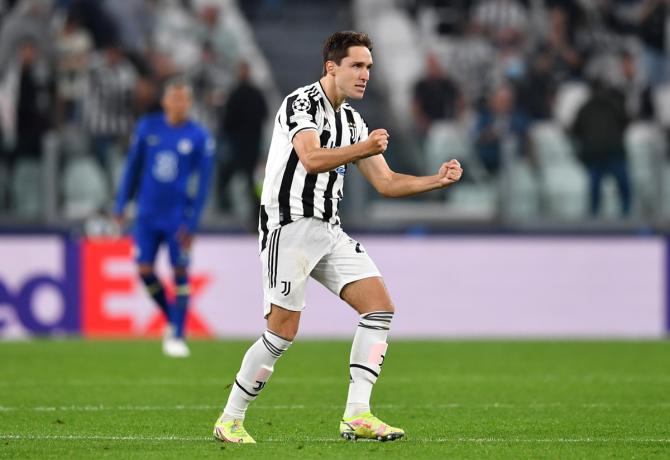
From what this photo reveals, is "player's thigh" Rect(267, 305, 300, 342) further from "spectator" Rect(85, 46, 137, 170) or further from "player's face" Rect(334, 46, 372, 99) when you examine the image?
"spectator" Rect(85, 46, 137, 170)

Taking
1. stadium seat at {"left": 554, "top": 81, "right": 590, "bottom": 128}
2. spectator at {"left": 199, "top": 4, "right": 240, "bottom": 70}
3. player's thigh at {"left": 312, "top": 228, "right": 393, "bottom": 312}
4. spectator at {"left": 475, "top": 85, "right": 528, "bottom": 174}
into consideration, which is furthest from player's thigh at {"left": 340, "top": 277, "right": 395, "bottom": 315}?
stadium seat at {"left": 554, "top": 81, "right": 590, "bottom": 128}

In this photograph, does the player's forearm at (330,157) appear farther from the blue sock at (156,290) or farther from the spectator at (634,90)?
the spectator at (634,90)

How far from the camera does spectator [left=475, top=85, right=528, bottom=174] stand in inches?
648

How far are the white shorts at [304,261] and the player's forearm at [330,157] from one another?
43 centimetres

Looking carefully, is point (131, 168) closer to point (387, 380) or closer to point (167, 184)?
point (167, 184)

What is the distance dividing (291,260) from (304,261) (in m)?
0.07

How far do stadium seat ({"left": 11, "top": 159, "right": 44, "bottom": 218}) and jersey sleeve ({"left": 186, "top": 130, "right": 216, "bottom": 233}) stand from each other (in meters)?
4.03

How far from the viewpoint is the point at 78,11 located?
61.1ft

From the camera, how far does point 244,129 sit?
55.3 feet

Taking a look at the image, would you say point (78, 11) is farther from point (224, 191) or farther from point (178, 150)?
point (178, 150)

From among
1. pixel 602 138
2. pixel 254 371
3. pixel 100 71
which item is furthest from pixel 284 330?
pixel 100 71

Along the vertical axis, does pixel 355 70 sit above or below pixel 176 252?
above

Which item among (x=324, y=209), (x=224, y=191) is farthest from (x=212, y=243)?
(x=324, y=209)

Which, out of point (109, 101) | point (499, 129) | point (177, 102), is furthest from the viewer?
point (499, 129)
